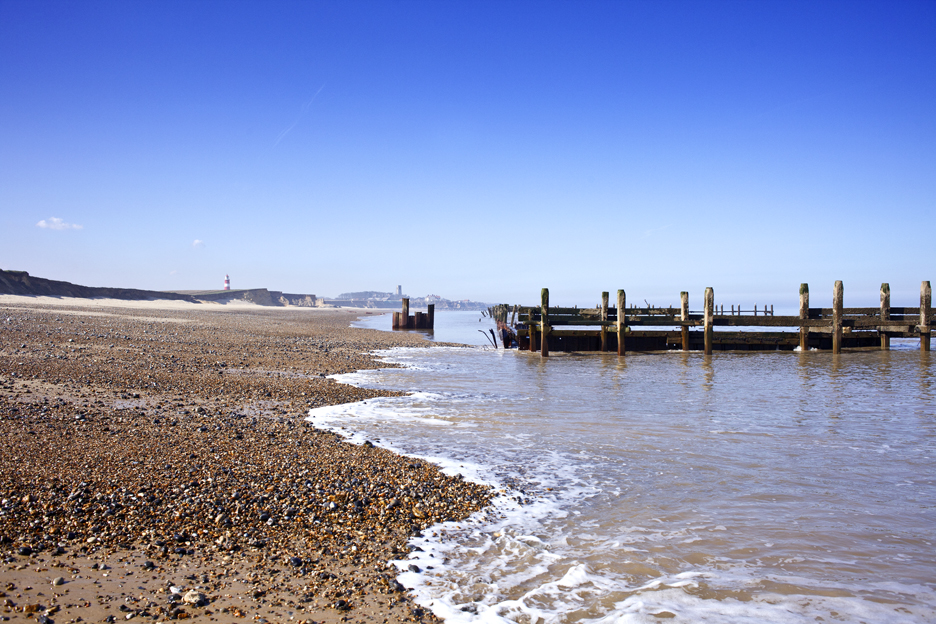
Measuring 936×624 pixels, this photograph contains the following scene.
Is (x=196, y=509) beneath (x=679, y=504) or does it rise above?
above

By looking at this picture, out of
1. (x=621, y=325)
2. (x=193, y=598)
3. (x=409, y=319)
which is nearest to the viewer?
(x=193, y=598)

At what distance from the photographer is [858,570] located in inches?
190

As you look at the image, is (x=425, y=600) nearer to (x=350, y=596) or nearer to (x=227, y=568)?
(x=350, y=596)

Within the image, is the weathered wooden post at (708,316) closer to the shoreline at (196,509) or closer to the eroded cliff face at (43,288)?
the shoreline at (196,509)

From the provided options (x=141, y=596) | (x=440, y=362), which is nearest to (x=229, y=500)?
(x=141, y=596)

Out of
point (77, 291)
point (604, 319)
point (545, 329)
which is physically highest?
point (77, 291)

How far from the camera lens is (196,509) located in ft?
17.2

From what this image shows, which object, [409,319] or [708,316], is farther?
[409,319]

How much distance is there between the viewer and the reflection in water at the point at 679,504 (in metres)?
4.34

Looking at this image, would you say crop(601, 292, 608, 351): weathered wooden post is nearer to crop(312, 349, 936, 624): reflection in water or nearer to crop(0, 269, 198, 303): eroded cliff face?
crop(312, 349, 936, 624): reflection in water

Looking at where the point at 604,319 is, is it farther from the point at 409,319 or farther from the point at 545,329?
the point at 409,319

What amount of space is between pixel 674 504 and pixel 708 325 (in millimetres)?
21241

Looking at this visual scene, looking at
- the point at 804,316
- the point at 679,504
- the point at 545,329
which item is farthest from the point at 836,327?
the point at 679,504

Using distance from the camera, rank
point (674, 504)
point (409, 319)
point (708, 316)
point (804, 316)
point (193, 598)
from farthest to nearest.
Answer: point (409, 319)
point (804, 316)
point (708, 316)
point (674, 504)
point (193, 598)
